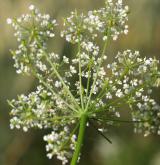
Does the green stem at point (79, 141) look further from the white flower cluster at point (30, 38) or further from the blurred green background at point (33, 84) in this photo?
the blurred green background at point (33, 84)

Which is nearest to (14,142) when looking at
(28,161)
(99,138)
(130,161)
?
(28,161)

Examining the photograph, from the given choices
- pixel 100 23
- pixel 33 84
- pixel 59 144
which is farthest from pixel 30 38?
pixel 33 84

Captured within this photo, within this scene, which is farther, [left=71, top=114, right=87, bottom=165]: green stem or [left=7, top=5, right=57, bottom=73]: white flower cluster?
[left=7, top=5, right=57, bottom=73]: white flower cluster

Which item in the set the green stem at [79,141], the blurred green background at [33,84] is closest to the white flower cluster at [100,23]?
the green stem at [79,141]

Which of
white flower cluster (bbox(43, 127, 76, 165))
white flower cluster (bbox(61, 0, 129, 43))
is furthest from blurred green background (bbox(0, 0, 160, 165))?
white flower cluster (bbox(43, 127, 76, 165))

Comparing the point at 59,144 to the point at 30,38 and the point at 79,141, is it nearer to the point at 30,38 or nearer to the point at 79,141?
the point at 79,141

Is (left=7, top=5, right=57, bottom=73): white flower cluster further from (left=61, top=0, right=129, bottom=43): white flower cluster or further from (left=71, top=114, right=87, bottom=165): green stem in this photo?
(left=71, top=114, right=87, bottom=165): green stem

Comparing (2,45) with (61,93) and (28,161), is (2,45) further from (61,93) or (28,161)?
(61,93)
